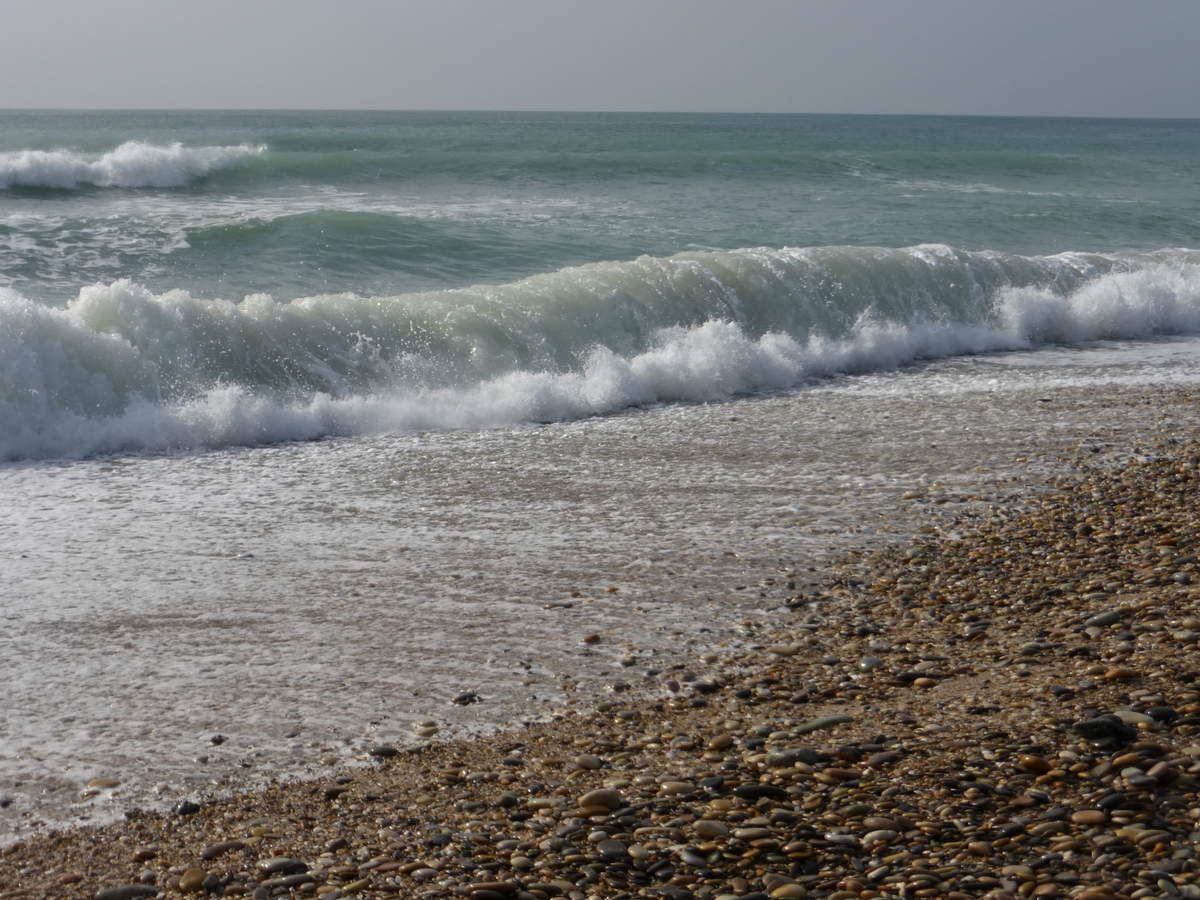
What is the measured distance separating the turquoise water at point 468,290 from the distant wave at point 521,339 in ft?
0.08

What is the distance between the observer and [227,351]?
9.18 metres

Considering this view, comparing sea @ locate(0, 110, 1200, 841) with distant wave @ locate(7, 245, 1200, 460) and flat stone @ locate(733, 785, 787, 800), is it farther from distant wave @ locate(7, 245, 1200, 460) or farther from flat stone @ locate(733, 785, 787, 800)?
flat stone @ locate(733, 785, 787, 800)

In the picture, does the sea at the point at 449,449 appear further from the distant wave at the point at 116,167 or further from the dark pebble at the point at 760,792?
the distant wave at the point at 116,167

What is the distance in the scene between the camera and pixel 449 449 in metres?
7.72

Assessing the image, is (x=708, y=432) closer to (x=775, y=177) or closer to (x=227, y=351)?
(x=227, y=351)

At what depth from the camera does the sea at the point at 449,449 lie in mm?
4332

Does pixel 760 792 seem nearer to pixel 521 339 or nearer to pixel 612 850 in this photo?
pixel 612 850

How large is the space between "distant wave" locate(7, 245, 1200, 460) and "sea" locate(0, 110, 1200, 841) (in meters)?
0.03

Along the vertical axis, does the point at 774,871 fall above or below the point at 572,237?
below

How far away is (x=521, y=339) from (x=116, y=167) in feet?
49.1

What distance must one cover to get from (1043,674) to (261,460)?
497 cm

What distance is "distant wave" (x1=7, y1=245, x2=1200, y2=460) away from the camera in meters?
8.22

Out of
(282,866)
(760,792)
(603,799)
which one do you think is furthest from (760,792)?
(282,866)

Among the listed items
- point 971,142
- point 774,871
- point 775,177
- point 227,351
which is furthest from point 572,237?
point 971,142
